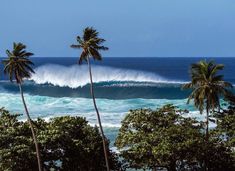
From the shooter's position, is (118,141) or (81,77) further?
(81,77)

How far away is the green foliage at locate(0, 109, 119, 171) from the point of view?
138ft

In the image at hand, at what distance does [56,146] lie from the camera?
44.3 metres

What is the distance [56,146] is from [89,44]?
29.7 ft

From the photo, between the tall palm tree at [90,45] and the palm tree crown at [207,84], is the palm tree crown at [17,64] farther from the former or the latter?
the palm tree crown at [207,84]

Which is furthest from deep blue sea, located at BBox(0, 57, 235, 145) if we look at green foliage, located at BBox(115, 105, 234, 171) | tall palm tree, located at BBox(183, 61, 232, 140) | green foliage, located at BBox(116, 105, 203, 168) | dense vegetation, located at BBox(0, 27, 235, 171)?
tall palm tree, located at BBox(183, 61, 232, 140)

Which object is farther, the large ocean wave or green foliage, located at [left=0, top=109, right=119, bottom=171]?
the large ocean wave

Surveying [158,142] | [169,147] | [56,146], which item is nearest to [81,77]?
[158,142]

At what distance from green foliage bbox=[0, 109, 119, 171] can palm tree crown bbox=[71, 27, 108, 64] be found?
704 cm

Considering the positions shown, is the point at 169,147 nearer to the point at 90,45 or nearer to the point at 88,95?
the point at 90,45

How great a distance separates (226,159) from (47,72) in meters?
157

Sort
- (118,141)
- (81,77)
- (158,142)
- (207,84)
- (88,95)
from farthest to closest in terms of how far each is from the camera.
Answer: (81,77) → (88,95) → (118,141) → (207,84) → (158,142)

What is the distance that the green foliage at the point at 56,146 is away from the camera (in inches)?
1661

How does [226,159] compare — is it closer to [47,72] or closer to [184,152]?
[184,152]

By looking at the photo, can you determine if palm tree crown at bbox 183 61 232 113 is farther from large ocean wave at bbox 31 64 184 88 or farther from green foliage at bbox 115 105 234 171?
large ocean wave at bbox 31 64 184 88
